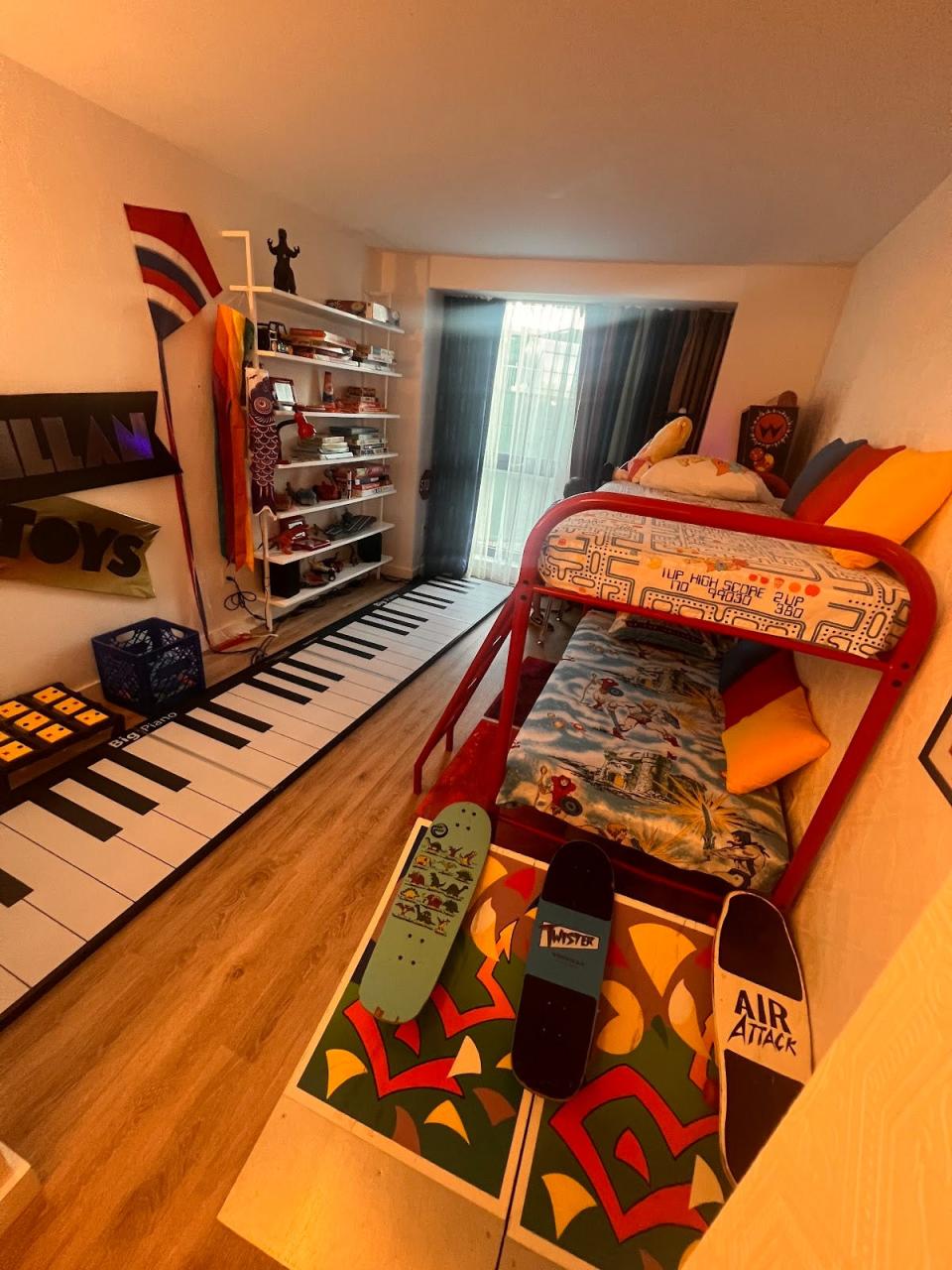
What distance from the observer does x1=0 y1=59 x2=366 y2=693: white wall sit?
184 cm

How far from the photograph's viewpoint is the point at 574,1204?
3.01 ft

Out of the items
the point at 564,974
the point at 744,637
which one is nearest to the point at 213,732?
the point at 564,974

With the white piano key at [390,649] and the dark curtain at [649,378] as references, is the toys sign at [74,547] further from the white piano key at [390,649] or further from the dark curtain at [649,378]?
the dark curtain at [649,378]

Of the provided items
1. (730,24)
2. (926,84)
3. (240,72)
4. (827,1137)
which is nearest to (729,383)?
(926,84)

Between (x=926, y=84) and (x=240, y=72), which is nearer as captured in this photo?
(x=926, y=84)

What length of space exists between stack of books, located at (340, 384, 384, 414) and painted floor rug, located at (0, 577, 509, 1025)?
1649mm

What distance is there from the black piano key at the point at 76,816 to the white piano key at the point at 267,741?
1.92 feet

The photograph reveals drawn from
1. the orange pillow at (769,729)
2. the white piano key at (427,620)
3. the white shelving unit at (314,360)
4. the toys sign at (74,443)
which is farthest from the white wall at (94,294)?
the orange pillow at (769,729)

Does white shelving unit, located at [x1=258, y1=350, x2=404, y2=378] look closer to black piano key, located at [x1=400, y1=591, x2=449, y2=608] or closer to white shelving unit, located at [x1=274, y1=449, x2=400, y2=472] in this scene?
white shelving unit, located at [x1=274, y1=449, x2=400, y2=472]

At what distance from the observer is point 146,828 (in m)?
1.82

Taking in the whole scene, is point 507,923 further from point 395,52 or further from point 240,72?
point 240,72

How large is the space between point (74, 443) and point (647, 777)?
8.34 feet

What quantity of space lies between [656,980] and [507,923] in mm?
357

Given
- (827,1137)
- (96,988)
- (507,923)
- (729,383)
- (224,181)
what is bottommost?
(96,988)
